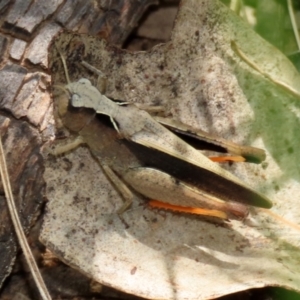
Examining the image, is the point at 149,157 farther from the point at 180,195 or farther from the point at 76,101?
the point at 76,101

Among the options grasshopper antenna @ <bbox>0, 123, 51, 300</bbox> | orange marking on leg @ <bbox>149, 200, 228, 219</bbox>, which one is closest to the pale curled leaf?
orange marking on leg @ <bbox>149, 200, 228, 219</bbox>

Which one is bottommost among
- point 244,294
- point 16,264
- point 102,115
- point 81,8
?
point 16,264

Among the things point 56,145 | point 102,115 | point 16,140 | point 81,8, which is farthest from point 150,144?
point 81,8

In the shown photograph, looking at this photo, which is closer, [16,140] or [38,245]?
[16,140]

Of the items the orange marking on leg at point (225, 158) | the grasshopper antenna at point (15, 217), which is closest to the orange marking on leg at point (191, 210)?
the orange marking on leg at point (225, 158)

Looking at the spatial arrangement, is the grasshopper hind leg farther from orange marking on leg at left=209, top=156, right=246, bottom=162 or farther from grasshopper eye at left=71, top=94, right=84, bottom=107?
grasshopper eye at left=71, top=94, right=84, bottom=107

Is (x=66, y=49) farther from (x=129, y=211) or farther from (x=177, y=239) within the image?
(x=177, y=239)
